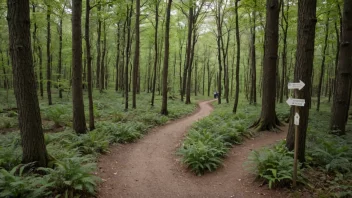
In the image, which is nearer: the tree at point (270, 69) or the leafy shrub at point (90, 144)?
the leafy shrub at point (90, 144)

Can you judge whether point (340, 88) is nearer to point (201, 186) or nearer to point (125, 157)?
point (201, 186)

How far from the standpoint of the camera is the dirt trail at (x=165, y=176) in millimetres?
5172

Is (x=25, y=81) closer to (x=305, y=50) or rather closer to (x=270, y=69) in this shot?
(x=305, y=50)

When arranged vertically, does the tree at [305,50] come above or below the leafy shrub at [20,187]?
A: above

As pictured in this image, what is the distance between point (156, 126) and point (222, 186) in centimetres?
720

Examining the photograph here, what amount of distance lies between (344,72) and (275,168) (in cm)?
661

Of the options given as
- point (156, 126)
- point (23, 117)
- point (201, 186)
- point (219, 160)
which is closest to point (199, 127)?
point (156, 126)

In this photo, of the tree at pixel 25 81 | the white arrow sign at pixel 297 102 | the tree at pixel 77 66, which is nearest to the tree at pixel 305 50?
the white arrow sign at pixel 297 102

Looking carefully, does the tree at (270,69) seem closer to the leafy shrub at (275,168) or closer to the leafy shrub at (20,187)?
the leafy shrub at (275,168)

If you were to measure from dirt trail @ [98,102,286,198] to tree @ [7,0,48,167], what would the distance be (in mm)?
1943

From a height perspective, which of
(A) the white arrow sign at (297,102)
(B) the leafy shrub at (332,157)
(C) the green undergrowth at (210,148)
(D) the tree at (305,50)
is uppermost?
(D) the tree at (305,50)

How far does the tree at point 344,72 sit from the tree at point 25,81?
446 inches

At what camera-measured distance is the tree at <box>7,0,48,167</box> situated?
14.5 feet

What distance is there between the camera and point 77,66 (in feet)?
26.9
